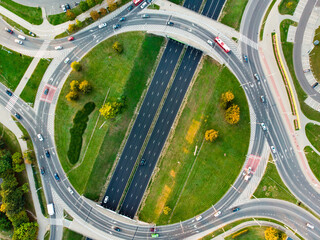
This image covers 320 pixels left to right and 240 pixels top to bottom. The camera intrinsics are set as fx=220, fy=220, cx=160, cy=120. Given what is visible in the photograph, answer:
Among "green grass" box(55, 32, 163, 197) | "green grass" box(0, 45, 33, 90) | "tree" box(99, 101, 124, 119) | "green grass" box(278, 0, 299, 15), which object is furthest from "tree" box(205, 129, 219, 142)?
"green grass" box(0, 45, 33, 90)

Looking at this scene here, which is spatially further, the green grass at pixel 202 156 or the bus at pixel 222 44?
the green grass at pixel 202 156

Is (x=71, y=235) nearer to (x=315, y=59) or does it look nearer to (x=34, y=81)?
(x=34, y=81)

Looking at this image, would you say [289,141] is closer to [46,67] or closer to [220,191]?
[220,191]

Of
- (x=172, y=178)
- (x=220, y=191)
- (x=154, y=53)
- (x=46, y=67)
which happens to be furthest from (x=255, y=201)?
(x=46, y=67)

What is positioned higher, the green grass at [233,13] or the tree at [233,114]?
the green grass at [233,13]

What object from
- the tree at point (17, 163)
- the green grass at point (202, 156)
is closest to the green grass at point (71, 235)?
the green grass at point (202, 156)

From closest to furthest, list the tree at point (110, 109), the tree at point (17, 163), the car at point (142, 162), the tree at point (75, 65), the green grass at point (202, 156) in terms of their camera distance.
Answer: the tree at point (110, 109) → the tree at point (17, 163) → the tree at point (75, 65) → the car at point (142, 162) → the green grass at point (202, 156)

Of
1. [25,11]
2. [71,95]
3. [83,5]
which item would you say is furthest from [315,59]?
[25,11]

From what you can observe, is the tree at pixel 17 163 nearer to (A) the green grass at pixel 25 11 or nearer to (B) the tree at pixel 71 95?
(B) the tree at pixel 71 95
